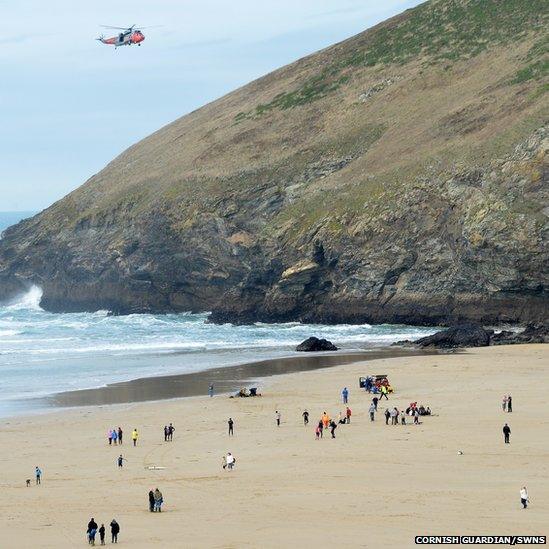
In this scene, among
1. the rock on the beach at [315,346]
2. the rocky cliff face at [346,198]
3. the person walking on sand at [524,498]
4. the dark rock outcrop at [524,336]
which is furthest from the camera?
the rocky cliff face at [346,198]

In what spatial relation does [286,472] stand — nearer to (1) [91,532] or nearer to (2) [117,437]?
(1) [91,532]

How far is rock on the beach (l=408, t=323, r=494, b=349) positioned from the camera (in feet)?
214

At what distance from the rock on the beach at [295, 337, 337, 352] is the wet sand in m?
1.61

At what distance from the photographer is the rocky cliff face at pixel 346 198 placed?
77.8m

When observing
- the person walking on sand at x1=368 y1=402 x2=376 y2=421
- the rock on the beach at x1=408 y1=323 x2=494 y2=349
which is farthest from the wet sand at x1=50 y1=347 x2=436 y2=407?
the person walking on sand at x1=368 y1=402 x2=376 y2=421

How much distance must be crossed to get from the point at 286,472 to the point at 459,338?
33921 millimetres

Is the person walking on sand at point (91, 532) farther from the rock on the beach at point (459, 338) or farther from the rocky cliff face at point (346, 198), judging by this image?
the rocky cliff face at point (346, 198)

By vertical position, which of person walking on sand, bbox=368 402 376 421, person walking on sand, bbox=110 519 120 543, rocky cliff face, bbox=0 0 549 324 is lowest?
person walking on sand, bbox=110 519 120 543

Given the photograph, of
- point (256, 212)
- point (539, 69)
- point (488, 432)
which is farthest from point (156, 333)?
point (488, 432)

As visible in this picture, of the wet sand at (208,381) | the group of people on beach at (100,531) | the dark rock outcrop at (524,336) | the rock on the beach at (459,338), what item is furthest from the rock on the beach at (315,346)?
the group of people on beach at (100,531)

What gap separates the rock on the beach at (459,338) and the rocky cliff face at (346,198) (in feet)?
26.4

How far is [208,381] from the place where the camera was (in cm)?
5541

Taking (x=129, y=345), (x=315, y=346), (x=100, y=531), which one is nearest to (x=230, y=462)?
(x=100, y=531)

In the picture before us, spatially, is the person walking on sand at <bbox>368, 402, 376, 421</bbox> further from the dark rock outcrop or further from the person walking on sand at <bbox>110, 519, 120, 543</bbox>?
the dark rock outcrop
